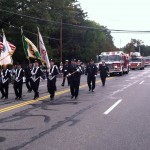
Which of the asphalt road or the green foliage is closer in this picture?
the asphalt road

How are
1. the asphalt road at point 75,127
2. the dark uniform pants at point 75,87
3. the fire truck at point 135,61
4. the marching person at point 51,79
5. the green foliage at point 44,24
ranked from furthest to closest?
1. the fire truck at point 135,61
2. the green foliage at point 44,24
3. the dark uniform pants at point 75,87
4. the marching person at point 51,79
5. the asphalt road at point 75,127

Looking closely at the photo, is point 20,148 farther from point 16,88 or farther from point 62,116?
point 16,88

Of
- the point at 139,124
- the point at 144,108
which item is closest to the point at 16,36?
the point at 144,108

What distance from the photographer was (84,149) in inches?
→ 276

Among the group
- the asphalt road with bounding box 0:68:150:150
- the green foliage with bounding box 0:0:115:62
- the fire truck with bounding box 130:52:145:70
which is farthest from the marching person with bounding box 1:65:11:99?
the fire truck with bounding box 130:52:145:70

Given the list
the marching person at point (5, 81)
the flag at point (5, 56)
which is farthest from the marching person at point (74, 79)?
the flag at point (5, 56)

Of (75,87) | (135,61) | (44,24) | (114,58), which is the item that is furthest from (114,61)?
(75,87)

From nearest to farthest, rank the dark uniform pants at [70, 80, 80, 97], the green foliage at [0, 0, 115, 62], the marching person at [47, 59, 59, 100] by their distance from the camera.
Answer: the marching person at [47, 59, 59, 100] → the dark uniform pants at [70, 80, 80, 97] → the green foliage at [0, 0, 115, 62]

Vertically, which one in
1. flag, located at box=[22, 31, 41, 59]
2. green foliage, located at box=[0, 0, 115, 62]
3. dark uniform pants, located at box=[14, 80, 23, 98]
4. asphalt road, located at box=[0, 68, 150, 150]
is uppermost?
green foliage, located at box=[0, 0, 115, 62]

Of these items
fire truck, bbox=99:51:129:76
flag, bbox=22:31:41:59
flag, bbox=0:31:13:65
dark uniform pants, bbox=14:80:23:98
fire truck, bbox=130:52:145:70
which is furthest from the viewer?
fire truck, bbox=130:52:145:70

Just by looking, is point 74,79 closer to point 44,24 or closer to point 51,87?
point 51,87

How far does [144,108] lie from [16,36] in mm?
32389

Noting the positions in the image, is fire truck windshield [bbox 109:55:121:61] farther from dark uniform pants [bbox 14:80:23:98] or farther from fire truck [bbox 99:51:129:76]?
dark uniform pants [bbox 14:80:23:98]

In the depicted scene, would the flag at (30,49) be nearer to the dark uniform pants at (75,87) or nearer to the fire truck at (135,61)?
the dark uniform pants at (75,87)
